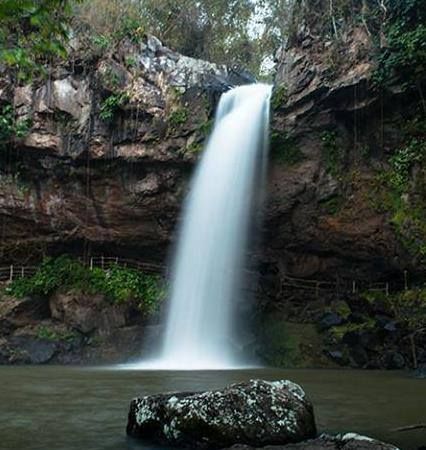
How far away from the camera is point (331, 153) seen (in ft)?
58.7

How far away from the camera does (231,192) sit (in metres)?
18.7

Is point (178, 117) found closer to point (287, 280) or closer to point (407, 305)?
point (287, 280)

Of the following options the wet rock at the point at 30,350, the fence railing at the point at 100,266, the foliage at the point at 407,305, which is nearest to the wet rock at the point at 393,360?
the foliage at the point at 407,305

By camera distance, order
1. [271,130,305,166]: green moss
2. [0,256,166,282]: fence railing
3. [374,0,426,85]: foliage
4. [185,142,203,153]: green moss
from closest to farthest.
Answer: [374,0,426,85]: foliage, [271,130,305,166]: green moss, [185,142,203,153]: green moss, [0,256,166,282]: fence railing

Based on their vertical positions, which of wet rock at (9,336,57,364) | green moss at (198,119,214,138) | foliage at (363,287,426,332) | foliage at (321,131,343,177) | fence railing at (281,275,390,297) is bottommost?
wet rock at (9,336,57,364)

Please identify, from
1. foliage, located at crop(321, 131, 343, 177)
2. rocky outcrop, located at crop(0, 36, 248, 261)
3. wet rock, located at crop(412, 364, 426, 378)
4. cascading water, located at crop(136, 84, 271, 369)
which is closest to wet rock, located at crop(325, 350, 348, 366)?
wet rock, located at crop(412, 364, 426, 378)

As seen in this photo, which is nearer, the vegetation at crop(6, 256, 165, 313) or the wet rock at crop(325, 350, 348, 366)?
the wet rock at crop(325, 350, 348, 366)

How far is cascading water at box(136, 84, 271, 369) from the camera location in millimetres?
18375

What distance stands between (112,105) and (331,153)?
7.41 m

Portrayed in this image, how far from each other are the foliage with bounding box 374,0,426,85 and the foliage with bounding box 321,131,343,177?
2.28 metres

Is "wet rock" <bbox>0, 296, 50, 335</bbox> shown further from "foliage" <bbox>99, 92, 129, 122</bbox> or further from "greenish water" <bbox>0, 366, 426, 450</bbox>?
"foliage" <bbox>99, 92, 129, 122</bbox>

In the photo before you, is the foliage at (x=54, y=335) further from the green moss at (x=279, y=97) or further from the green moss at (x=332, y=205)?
the green moss at (x=279, y=97)

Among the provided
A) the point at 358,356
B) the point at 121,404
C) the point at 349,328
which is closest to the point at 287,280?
the point at 349,328

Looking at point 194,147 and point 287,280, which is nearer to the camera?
point 194,147
